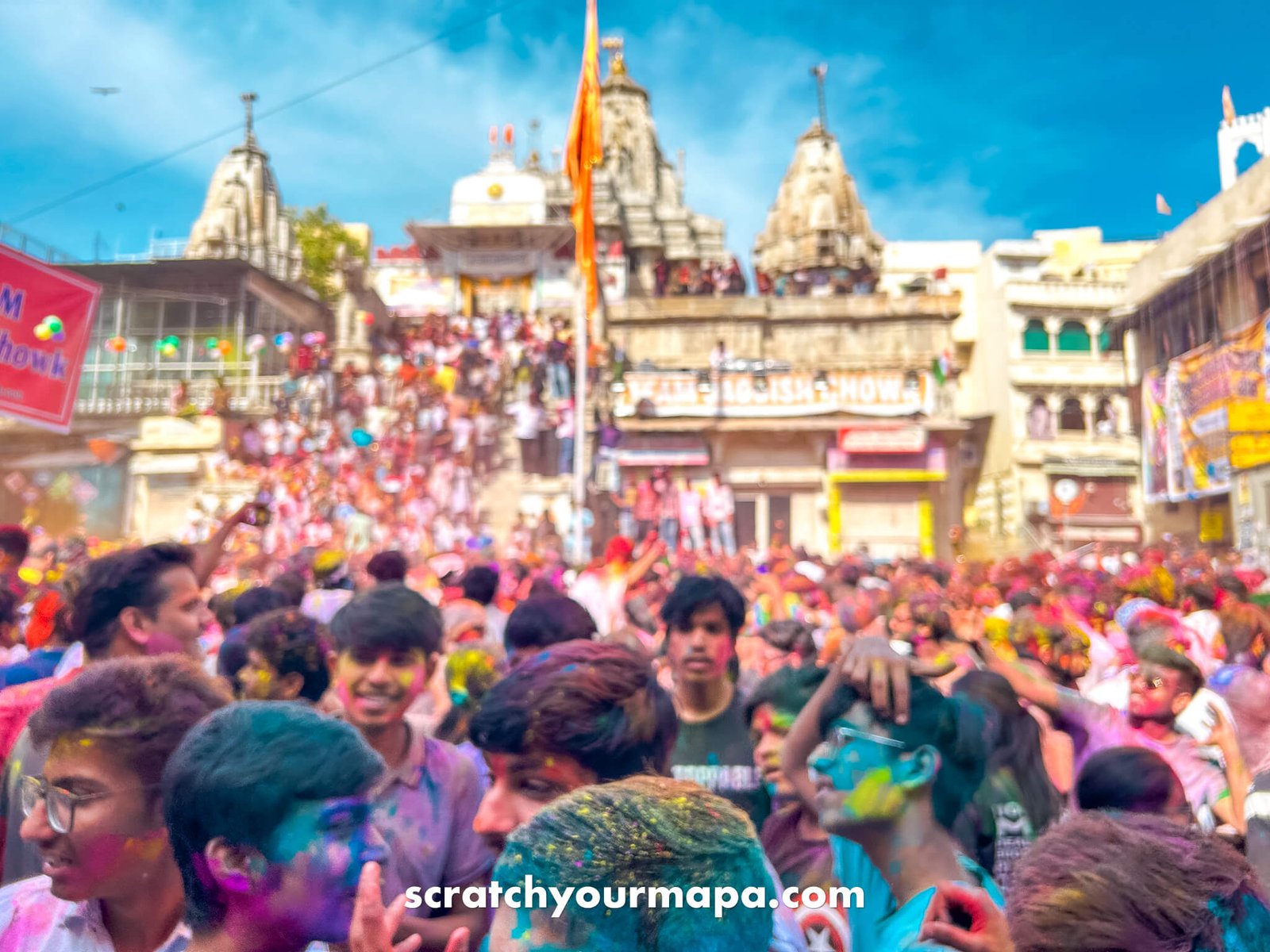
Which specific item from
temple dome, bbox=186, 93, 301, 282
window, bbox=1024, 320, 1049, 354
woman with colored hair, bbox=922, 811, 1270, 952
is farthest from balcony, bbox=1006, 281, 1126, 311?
woman with colored hair, bbox=922, 811, 1270, 952

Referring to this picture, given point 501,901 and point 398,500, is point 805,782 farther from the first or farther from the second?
point 398,500

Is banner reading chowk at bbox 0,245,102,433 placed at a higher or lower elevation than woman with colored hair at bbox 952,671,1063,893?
higher

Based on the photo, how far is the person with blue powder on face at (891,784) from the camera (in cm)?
211

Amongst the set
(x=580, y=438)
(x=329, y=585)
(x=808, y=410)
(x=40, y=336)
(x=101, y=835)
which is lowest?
(x=101, y=835)

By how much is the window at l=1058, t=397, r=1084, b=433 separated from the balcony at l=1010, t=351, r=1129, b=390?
0.76 m

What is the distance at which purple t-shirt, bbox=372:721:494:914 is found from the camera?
8.66 ft

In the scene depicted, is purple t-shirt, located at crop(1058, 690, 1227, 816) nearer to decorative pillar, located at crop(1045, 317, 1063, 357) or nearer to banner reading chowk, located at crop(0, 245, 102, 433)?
banner reading chowk, located at crop(0, 245, 102, 433)

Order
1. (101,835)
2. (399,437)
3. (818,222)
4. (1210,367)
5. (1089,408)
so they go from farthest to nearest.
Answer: (818,222), (1089,408), (399,437), (1210,367), (101,835)

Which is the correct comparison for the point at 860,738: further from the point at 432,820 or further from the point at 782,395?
the point at 782,395

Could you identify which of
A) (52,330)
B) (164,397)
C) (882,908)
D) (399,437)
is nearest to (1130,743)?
(882,908)

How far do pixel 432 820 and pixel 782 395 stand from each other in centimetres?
2184

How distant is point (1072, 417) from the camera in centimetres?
3016

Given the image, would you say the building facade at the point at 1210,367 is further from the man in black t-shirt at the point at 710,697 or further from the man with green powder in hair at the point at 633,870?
the man with green powder in hair at the point at 633,870

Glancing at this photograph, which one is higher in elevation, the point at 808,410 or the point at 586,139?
the point at 586,139
